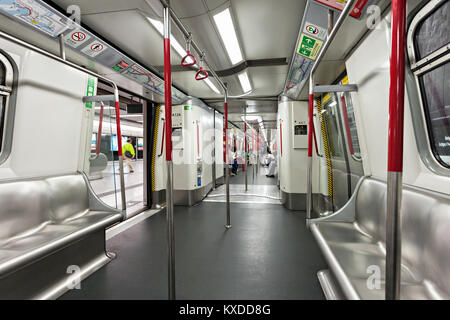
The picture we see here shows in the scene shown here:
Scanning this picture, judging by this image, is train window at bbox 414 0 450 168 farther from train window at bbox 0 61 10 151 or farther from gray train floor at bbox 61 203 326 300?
train window at bbox 0 61 10 151

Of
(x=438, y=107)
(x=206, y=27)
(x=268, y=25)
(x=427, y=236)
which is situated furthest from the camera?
(x=268, y=25)

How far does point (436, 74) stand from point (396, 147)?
123 centimetres

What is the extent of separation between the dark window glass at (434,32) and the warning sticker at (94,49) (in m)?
3.01

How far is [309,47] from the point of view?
8.47 feet

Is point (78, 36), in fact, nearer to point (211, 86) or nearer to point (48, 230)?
point (48, 230)

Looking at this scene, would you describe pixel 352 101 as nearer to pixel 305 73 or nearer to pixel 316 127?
pixel 305 73

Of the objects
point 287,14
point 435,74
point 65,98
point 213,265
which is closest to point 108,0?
point 65,98

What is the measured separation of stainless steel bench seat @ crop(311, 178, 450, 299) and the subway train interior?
11 millimetres

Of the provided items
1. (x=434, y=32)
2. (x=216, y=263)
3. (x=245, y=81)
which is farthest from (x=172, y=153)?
(x=245, y=81)

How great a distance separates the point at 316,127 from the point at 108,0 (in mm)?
3558

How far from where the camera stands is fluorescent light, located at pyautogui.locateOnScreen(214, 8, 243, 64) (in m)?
2.37

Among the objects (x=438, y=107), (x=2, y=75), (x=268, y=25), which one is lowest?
Answer: (x=438, y=107)

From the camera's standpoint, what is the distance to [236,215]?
170 inches

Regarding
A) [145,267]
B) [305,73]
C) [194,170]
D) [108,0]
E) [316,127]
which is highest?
[108,0]
